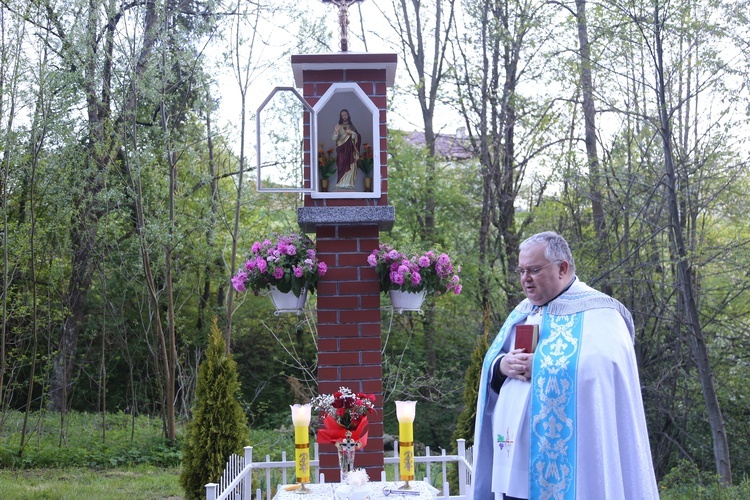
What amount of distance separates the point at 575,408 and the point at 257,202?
29.5 feet

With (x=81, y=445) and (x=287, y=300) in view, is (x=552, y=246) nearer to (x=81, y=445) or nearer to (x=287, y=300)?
(x=287, y=300)

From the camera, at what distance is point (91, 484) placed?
8281mm

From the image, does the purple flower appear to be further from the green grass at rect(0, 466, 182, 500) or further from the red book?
the green grass at rect(0, 466, 182, 500)

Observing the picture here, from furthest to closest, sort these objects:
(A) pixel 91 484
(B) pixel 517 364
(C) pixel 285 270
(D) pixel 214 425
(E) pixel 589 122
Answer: (E) pixel 589 122, (A) pixel 91 484, (D) pixel 214 425, (C) pixel 285 270, (B) pixel 517 364

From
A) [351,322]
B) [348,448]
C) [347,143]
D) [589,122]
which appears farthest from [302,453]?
[589,122]

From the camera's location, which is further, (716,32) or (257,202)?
(257,202)

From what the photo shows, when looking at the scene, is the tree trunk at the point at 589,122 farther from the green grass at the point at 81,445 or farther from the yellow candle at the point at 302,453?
the green grass at the point at 81,445

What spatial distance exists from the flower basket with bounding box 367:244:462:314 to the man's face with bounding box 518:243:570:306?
1444 millimetres

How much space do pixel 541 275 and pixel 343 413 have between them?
1153 mm

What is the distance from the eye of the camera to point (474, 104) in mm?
12062

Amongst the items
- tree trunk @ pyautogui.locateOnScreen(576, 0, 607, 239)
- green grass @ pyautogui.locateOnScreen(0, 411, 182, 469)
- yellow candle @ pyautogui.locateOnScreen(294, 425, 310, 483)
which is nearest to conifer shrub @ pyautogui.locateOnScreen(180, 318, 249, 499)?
yellow candle @ pyautogui.locateOnScreen(294, 425, 310, 483)

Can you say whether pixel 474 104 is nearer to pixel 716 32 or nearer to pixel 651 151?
pixel 651 151

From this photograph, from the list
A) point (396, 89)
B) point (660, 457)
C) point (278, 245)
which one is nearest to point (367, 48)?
point (396, 89)

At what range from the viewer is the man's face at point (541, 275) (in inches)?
119
